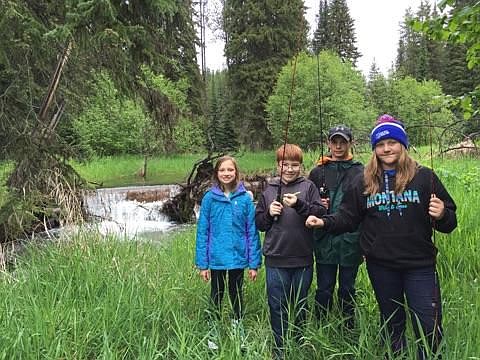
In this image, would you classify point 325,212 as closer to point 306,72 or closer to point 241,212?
point 241,212

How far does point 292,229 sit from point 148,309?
119 cm

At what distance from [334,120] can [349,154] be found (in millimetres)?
18817

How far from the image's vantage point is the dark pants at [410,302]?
2.74 m

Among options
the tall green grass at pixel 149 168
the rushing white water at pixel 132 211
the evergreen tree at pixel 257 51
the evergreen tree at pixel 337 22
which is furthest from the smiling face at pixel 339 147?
the evergreen tree at pixel 257 51

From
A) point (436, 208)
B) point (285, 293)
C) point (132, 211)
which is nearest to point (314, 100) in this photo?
point (132, 211)

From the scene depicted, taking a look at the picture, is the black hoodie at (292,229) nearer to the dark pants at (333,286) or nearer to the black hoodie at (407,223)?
the dark pants at (333,286)

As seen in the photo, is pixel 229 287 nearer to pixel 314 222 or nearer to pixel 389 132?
pixel 314 222

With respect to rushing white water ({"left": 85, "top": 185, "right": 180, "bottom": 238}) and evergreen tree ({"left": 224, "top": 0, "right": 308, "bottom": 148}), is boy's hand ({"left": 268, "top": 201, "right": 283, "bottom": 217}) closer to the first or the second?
rushing white water ({"left": 85, "top": 185, "right": 180, "bottom": 238})

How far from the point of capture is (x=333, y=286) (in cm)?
354

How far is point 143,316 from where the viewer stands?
347 cm

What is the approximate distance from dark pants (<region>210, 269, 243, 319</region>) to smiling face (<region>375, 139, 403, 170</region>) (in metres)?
1.48

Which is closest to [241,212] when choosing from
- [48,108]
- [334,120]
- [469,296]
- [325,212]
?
[325,212]

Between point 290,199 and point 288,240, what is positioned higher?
point 290,199

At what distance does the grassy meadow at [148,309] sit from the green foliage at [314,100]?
16381mm
